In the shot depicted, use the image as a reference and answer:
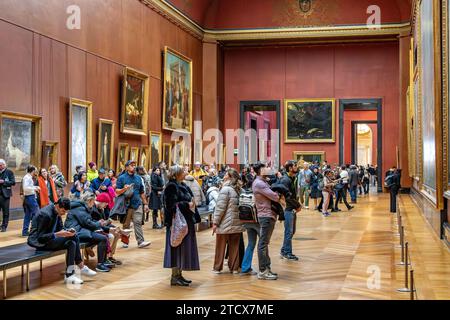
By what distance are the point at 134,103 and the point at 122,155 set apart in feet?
6.74

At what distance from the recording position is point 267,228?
9.17 m

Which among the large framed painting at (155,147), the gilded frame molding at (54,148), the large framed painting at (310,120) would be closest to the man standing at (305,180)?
the large framed painting at (155,147)

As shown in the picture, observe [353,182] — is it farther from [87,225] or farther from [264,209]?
[87,225]

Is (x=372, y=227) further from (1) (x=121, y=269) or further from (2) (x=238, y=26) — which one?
(2) (x=238, y=26)

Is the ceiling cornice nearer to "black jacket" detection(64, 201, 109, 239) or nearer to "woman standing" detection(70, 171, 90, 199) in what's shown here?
"woman standing" detection(70, 171, 90, 199)

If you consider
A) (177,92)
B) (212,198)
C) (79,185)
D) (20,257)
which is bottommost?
(20,257)

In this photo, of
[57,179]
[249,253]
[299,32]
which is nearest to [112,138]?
[57,179]

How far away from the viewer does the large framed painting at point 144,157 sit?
73.0ft

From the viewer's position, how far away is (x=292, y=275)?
923 centimetres

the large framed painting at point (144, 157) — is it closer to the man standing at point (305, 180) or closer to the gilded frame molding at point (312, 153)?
the man standing at point (305, 180)

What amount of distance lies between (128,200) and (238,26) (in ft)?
72.0

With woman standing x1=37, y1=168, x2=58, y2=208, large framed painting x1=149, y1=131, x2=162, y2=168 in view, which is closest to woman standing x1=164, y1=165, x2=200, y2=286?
woman standing x1=37, y1=168, x2=58, y2=208

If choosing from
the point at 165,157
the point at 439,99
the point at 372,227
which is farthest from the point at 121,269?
the point at 165,157

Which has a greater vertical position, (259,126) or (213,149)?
(259,126)
